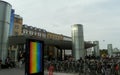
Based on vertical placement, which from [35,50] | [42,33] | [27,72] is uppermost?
[42,33]

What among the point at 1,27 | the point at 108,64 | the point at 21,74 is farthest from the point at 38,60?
the point at 1,27

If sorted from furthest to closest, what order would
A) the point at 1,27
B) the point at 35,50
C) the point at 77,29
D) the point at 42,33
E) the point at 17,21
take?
the point at 42,33, the point at 17,21, the point at 77,29, the point at 1,27, the point at 35,50

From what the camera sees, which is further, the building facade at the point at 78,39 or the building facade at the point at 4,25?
the building facade at the point at 78,39

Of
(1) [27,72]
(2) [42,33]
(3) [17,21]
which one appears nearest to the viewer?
(1) [27,72]

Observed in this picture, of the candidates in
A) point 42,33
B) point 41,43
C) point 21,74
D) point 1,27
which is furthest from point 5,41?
point 42,33

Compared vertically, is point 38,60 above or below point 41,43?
below

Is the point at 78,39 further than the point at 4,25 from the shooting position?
Yes

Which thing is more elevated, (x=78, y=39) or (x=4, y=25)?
(x=4, y=25)

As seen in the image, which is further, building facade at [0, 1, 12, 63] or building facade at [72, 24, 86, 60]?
building facade at [72, 24, 86, 60]

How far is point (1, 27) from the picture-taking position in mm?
22844

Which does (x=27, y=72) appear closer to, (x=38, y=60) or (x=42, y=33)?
(x=38, y=60)

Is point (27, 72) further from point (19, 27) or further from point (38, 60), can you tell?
point (19, 27)

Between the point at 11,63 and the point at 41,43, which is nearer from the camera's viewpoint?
the point at 41,43

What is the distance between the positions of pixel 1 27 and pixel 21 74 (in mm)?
7206
